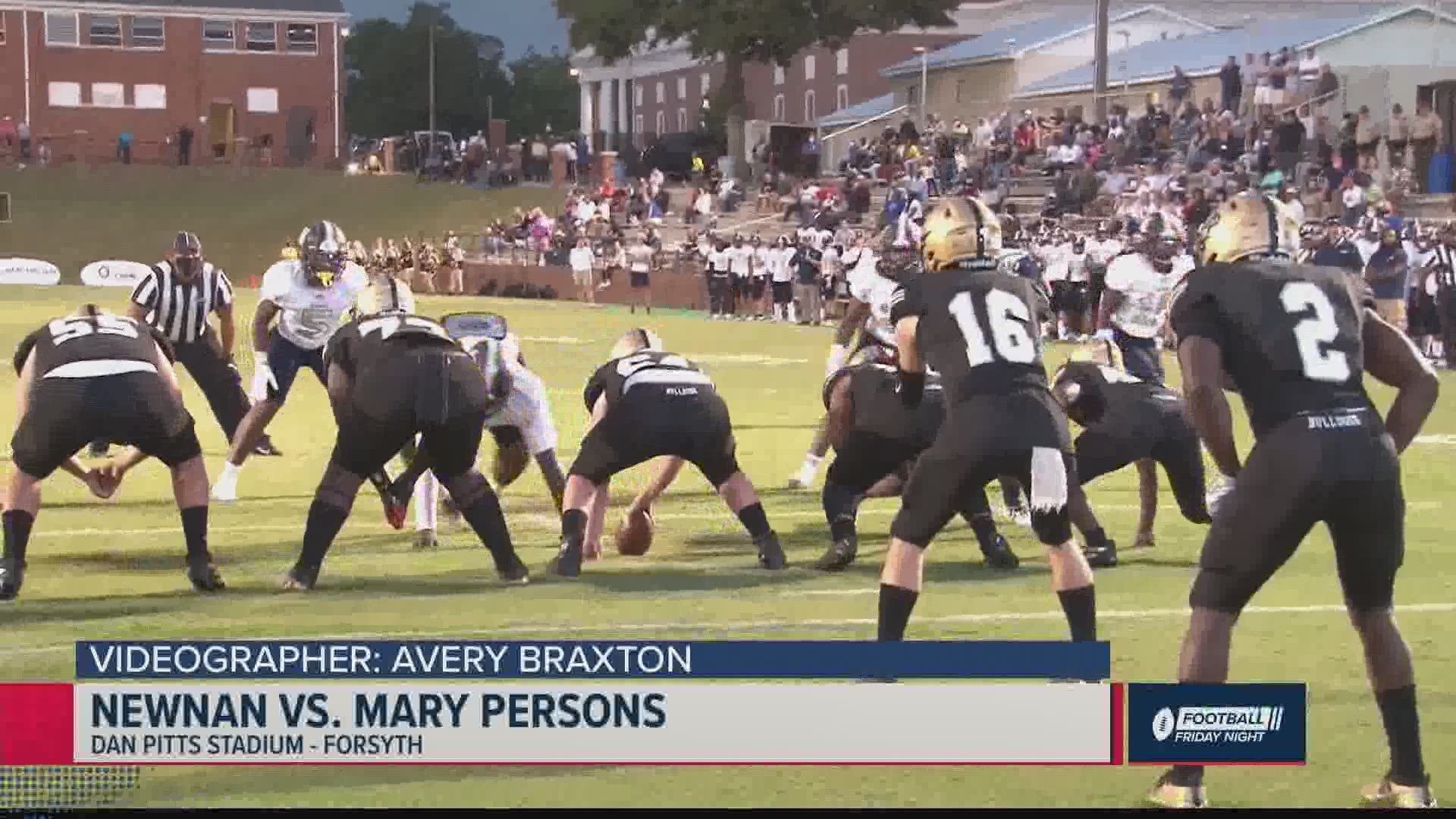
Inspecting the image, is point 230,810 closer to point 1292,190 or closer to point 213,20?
point 1292,190

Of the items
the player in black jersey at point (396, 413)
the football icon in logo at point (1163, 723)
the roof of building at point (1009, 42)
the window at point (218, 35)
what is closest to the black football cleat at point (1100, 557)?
the player in black jersey at point (396, 413)

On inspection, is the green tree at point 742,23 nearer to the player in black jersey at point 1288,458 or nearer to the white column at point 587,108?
the white column at point 587,108

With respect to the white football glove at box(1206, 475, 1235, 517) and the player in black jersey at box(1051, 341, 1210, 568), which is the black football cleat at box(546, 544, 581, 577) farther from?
the white football glove at box(1206, 475, 1235, 517)

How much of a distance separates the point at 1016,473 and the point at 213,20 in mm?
81268

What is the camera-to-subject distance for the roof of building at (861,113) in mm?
70250

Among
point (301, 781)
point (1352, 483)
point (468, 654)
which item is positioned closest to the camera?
point (1352, 483)

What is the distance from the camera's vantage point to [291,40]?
86.6 m

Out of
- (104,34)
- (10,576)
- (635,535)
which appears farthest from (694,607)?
(104,34)

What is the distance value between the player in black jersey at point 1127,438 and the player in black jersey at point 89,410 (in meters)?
4.30

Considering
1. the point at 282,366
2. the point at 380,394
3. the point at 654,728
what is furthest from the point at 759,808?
the point at 282,366

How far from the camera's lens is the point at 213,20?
282 feet

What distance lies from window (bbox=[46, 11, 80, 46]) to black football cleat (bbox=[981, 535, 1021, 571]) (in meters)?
76.2

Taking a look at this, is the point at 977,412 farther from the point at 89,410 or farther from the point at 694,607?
the point at 89,410

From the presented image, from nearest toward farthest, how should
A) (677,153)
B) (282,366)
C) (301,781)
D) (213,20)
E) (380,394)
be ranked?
(301,781)
(380,394)
(282,366)
(677,153)
(213,20)
